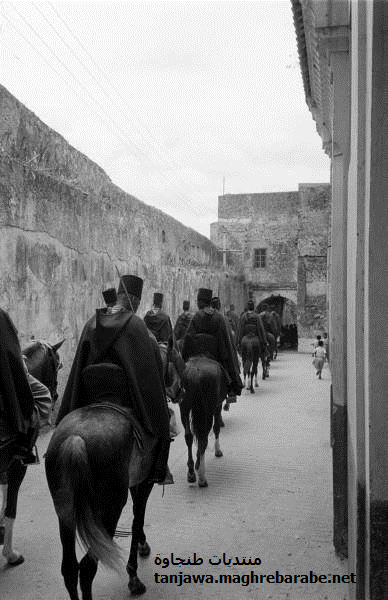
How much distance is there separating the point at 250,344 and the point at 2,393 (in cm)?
1048

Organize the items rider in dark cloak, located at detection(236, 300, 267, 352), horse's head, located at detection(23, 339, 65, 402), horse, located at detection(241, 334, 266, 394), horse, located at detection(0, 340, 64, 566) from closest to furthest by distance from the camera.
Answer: horse, located at detection(0, 340, 64, 566)
horse's head, located at detection(23, 339, 65, 402)
horse, located at detection(241, 334, 266, 394)
rider in dark cloak, located at detection(236, 300, 267, 352)

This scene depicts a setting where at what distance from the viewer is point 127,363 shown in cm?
389

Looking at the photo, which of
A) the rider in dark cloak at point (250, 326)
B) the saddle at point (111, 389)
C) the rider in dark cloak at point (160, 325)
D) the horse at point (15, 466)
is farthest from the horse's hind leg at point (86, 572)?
the rider in dark cloak at point (250, 326)

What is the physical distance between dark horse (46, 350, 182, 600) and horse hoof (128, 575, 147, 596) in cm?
65

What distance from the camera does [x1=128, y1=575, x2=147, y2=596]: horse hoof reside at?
402 centimetres

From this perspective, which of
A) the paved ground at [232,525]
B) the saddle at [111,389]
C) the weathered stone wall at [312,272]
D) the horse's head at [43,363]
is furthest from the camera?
the weathered stone wall at [312,272]

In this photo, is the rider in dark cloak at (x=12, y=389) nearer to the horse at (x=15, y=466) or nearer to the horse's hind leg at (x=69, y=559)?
the horse at (x=15, y=466)

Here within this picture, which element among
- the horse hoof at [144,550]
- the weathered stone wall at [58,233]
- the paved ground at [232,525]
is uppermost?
the weathered stone wall at [58,233]

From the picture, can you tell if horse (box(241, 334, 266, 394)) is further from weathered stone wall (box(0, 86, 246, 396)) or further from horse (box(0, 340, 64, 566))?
horse (box(0, 340, 64, 566))

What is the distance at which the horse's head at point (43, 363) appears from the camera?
4754mm

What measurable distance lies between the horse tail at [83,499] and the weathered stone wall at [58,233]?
460 cm

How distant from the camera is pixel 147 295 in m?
13.7

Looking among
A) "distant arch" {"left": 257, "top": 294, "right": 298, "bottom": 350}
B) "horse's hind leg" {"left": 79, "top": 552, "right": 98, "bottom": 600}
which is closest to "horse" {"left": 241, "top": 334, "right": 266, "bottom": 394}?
"horse's hind leg" {"left": 79, "top": 552, "right": 98, "bottom": 600}

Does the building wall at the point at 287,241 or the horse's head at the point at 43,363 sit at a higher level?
the building wall at the point at 287,241
